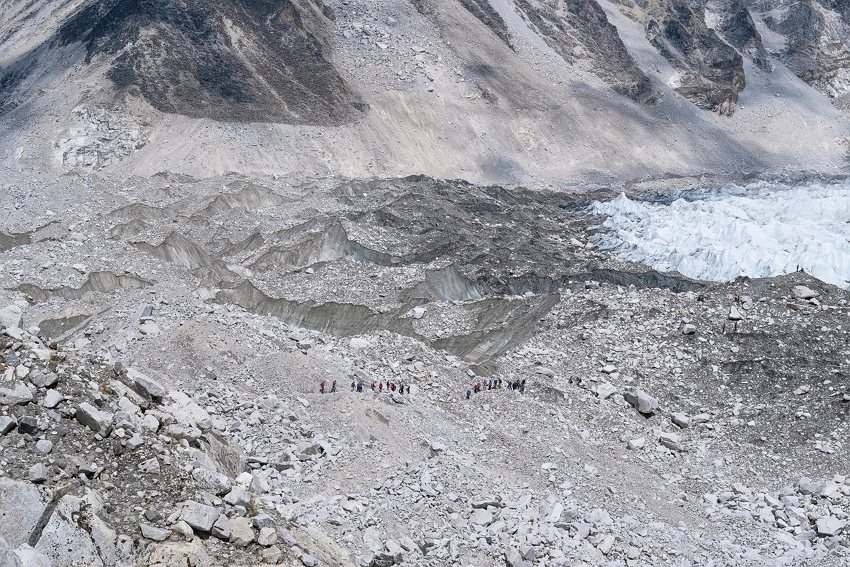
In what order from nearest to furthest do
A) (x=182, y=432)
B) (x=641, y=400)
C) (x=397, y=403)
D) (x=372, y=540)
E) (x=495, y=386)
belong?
1. (x=182, y=432)
2. (x=372, y=540)
3. (x=397, y=403)
4. (x=641, y=400)
5. (x=495, y=386)

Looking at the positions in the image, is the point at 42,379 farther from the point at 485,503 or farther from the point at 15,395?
the point at 485,503

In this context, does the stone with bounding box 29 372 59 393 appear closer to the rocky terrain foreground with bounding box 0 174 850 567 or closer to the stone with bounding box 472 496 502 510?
the rocky terrain foreground with bounding box 0 174 850 567

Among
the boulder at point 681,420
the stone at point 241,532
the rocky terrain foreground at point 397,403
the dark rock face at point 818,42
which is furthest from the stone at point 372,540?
the dark rock face at point 818,42

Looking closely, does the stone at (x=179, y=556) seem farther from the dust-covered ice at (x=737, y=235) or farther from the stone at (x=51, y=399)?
the dust-covered ice at (x=737, y=235)

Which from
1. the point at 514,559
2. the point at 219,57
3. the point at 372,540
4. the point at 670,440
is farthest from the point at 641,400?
the point at 219,57

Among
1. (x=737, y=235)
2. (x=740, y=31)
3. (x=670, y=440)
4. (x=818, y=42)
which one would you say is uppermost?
(x=670, y=440)

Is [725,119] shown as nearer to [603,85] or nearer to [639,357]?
[603,85]
